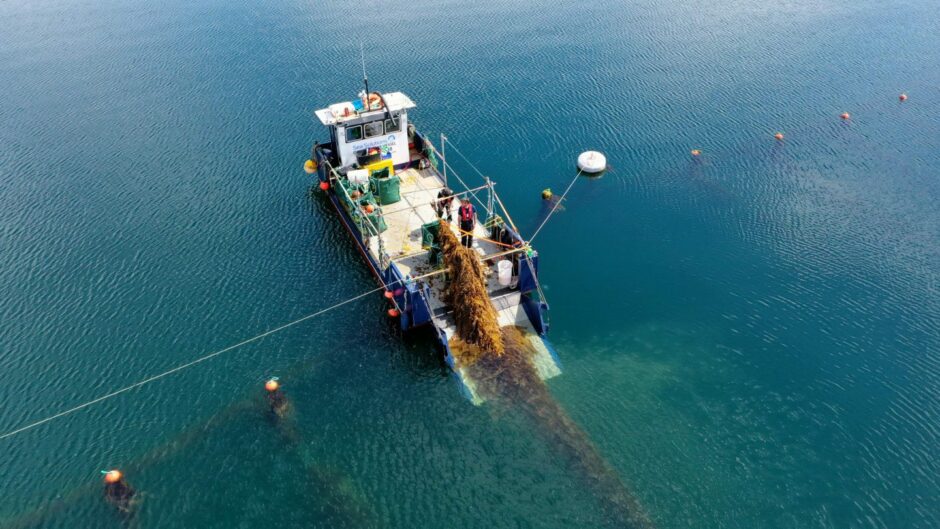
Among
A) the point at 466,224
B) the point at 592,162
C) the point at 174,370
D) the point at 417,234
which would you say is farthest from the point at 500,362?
the point at 592,162

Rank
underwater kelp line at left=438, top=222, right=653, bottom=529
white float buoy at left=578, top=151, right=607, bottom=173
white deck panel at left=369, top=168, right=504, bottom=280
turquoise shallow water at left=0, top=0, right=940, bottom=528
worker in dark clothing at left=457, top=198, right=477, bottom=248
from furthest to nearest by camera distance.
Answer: white float buoy at left=578, top=151, right=607, bottom=173 → white deck panel at left=369, top=168, right=504, bottom=280 → worker in dark clothing at left=457, top=198, right=477, bottom=248 → underwater kelp line at left=438, top=222, right=653, bottom=529 → turquoise shallow water at left=0, top=0, right=940, bottom=528

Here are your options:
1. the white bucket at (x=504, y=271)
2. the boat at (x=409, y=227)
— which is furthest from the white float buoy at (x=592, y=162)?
the white bucket at (x=504, y=271)

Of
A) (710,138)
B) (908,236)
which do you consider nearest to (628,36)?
(710,138)

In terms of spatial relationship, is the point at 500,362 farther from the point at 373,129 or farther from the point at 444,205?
the point at 373,129

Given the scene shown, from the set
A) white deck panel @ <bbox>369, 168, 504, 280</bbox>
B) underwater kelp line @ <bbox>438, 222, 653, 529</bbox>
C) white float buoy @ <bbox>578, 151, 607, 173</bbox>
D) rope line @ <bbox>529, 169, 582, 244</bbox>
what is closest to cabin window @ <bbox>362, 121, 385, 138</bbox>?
white deck panel @ <bbox>369, 168, 504, 280</bbox>

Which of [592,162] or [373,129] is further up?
[373,129]

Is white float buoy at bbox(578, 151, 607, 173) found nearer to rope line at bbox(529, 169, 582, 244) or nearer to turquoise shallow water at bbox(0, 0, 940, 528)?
rope line at bbox(529, 169, 582, 244)
